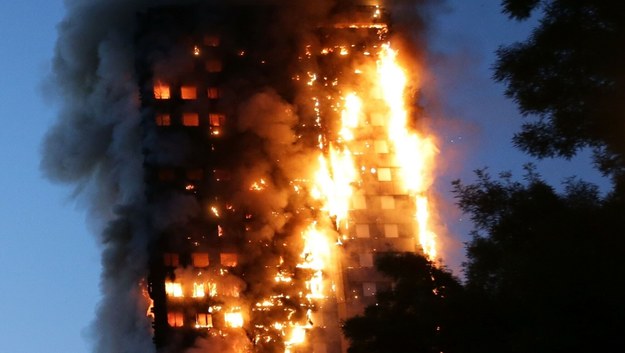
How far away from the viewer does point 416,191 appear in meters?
69.4

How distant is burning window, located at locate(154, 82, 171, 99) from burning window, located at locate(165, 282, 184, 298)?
12.0 meters

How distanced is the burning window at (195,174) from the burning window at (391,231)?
1246 cm

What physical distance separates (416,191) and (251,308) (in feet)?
47.1

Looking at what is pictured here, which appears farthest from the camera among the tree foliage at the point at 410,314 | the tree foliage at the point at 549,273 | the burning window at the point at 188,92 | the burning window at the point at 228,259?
the burning window at the point at 188,92

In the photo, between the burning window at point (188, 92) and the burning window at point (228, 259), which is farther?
the burning window at point (188, 92)

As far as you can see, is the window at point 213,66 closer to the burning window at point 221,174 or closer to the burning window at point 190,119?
the burning window at point 190,119

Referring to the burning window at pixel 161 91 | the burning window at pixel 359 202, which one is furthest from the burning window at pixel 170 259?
the burning window at pixel 359 202

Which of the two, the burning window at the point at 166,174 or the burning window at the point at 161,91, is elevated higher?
the burning window at the point at 161,91

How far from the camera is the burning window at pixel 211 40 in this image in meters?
68.5

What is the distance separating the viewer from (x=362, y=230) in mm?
68188

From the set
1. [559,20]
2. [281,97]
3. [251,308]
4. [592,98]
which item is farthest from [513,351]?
[281,97]

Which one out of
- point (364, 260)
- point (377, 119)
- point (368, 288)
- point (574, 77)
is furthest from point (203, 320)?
point (574, 77)

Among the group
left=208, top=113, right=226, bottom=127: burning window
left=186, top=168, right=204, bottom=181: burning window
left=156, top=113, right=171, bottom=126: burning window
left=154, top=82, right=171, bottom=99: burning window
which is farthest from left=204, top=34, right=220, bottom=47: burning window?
left=186, top=168, right=204, bottom=181: burning window

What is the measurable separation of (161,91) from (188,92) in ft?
5.63
